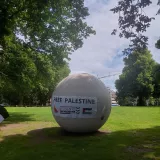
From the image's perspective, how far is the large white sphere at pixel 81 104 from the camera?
1378cm

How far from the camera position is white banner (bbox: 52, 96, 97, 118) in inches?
541

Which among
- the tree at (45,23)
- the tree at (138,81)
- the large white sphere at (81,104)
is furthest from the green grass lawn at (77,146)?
the tree at (138,81)

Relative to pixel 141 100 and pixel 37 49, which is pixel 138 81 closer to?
pixel 141 100

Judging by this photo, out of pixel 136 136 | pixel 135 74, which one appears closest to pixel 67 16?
pixel 136 136

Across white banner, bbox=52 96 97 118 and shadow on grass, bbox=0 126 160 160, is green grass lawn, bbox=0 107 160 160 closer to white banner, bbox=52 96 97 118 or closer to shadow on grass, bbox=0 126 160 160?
shadow on grass, bbox=0 126 160 160

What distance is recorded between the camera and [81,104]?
1377cm

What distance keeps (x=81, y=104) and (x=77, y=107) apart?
0.81 feet

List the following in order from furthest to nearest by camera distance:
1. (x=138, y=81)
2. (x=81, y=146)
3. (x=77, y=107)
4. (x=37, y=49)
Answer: (x=138, y=81), (x=37, y=49), (x=77, y=107), (x=81, y=146)

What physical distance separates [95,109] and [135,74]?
5420 centimetres

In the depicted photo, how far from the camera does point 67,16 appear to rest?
68.0ft

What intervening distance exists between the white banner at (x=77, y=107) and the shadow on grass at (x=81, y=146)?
113cm

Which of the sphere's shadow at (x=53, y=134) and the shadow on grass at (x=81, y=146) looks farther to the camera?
the sphere's shadow at (x=53, y=134)

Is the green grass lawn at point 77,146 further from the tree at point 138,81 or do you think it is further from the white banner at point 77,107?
the tree at point 138,81

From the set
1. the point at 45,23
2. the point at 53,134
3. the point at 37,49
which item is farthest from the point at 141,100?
the point at 53,134
